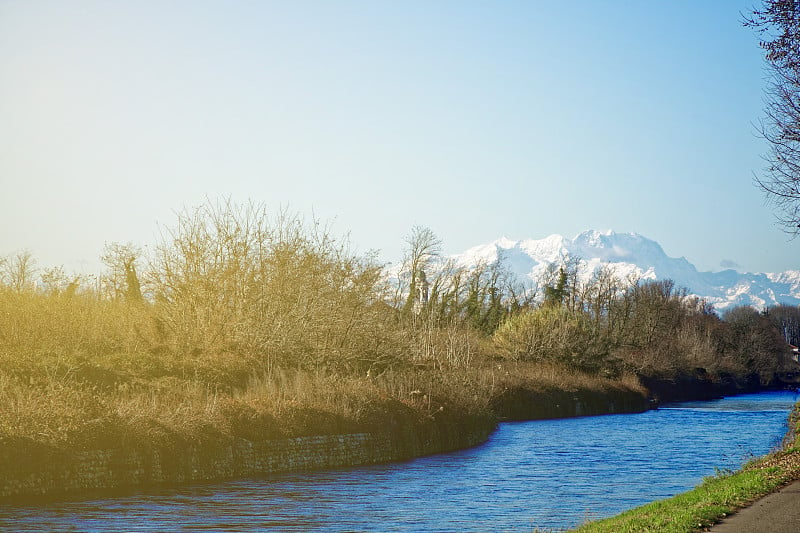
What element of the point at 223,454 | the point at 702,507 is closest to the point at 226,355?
the point at 223,454

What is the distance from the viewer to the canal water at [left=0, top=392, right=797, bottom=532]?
19438mm

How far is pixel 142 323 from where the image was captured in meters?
37.4

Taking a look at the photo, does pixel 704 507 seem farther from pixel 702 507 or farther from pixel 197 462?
pixel 197 462

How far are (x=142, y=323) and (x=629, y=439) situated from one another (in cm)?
2385

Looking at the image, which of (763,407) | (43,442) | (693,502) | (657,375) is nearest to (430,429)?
(43,442)

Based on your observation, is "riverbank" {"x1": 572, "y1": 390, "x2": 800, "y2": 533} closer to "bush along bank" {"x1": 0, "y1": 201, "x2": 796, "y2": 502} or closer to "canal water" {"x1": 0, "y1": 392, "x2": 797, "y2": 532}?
"canal water" {"x1": 0, "y1": 392, "x2": 797, "y2": 532}

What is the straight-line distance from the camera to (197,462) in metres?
26.0

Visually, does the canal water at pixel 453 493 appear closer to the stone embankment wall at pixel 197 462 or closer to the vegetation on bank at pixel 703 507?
the stone embankment wall at pixel 197 462

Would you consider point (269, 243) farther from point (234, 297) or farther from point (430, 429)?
point (430, 429)

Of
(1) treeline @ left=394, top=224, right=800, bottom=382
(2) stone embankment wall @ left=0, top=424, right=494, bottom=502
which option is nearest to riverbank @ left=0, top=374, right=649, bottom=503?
(2) stone embankment wall @ left=0, top=424, right=494, bottom=502

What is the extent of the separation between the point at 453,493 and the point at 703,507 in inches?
420

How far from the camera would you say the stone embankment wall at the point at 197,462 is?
22.1m

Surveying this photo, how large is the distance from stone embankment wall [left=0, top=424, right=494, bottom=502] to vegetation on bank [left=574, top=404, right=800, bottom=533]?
13.6m

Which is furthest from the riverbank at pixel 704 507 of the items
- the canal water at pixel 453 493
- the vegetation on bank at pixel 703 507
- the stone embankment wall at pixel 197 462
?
the stone embankment wall at pixel 197 462
